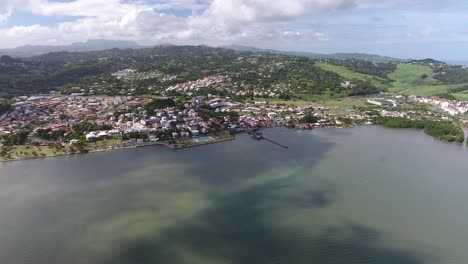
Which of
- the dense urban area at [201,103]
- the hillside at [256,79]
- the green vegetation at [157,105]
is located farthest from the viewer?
the hillside at [256,79]

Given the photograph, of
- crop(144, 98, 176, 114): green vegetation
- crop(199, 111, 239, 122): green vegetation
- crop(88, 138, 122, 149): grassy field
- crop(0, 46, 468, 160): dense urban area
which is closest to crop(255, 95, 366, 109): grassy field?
crop(0, 46, 468, 160): dense urban area

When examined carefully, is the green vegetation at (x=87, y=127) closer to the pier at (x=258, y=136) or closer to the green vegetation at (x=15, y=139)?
the green vegetation at (x=15, y=139)

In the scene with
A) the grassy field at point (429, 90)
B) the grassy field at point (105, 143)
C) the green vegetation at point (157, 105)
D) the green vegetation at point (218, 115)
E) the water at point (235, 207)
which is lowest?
the water at point (235, 207)

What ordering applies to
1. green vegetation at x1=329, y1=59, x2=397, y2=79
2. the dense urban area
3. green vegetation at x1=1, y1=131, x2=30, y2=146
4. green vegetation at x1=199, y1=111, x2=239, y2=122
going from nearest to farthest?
green vegetation at x1=1, y1=131, x2=30, y2=146, the dense urban area, green vegetation at x1=199, y1=111, x2=239, y2=122, green vegetation at x1=329, y1=59, x2=397, y2=79

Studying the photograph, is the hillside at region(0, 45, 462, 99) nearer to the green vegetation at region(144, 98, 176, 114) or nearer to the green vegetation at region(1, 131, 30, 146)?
the green vegetation at region(144, 98, 176, 114)

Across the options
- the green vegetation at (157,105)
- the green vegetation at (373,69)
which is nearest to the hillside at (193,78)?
the green vegetation at (373,69)

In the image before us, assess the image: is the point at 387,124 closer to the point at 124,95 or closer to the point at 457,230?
the point at 457,230
